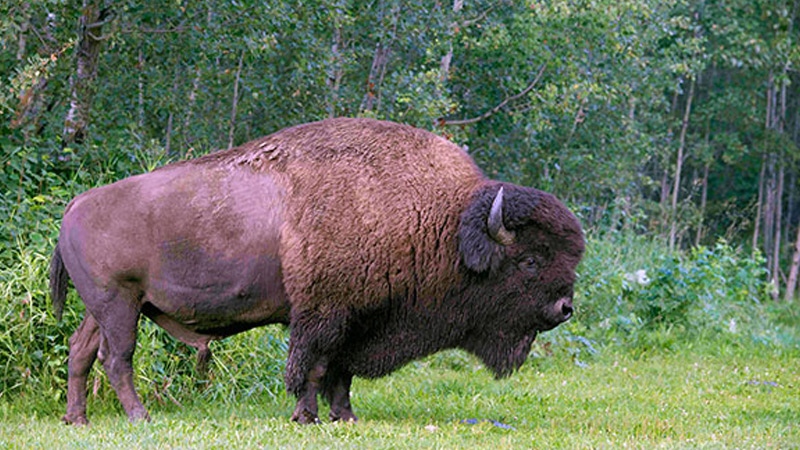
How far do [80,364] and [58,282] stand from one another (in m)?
0.67

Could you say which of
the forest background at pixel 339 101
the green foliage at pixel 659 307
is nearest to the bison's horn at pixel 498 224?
the forest background at pixel 339 101

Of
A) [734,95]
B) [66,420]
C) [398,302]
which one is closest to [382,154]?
[398,302]

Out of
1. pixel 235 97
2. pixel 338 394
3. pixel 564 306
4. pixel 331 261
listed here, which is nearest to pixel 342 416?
pixel 338 394

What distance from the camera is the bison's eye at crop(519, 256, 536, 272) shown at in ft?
26.2

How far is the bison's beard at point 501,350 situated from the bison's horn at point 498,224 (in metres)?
0.75

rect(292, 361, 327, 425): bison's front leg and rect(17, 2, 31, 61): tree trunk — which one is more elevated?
rect(17, 2, 31, 61): tree trunk

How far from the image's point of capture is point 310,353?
7852 millimetres

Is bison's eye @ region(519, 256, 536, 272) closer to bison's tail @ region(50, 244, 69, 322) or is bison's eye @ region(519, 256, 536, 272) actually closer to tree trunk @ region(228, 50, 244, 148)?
bison's tail @ region(50, 244, 69, 322)

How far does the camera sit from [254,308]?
316 inches

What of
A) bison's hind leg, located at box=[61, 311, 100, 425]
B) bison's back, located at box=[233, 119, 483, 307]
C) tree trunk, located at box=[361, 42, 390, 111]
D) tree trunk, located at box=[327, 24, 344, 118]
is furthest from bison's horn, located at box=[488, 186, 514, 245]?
tree trunk, located at box=[361, 42, 390, 111]

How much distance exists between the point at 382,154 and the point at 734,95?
28.9m

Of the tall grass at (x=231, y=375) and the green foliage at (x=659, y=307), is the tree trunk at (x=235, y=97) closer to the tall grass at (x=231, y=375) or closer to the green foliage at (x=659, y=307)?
the tall grass at (x=231, y=375)

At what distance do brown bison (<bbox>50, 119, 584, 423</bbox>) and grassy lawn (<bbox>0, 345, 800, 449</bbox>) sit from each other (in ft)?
1.85

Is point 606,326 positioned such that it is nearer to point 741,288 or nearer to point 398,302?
point 741,288
